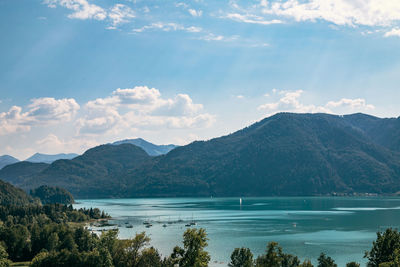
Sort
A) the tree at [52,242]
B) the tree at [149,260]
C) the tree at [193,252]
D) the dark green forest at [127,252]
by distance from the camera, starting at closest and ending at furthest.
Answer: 1. the tree at [193,252]
2. the dark green forest at [127,252]
3. the tree at [149,260]
4. the tree at [52,242]

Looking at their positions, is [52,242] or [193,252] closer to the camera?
[193,252]

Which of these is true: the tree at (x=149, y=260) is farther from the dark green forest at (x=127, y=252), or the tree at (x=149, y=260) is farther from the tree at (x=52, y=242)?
the tree at (x=52, y=242)

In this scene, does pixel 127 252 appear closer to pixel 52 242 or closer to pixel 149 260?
pixel 149 260

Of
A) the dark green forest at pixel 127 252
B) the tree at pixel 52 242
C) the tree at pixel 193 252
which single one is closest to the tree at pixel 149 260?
the dark green forest at pixel 127 252

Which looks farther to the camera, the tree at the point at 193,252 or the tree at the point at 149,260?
the tree at the point at 149,260

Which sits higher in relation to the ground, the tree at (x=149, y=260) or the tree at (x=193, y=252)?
the tree at (x=193, y=252)

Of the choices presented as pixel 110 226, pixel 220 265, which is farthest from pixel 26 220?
pixel 220 265

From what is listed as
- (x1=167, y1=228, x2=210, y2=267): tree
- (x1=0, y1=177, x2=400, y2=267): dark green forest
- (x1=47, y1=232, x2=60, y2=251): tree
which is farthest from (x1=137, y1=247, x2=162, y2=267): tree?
(x1=47, y1=232, x2=60, y2=251): tree

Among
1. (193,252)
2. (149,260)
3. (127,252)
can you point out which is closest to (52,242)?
(127,252)

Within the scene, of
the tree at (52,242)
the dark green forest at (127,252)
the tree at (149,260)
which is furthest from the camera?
the tree at (52,242)

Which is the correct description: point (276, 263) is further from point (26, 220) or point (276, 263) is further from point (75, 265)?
point (26, 220)

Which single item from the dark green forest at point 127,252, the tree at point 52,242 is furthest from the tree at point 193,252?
the tree at point 52,242

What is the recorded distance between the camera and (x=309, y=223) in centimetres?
19838

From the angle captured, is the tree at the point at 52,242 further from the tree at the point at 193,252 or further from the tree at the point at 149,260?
the tree at the point at 193,252
